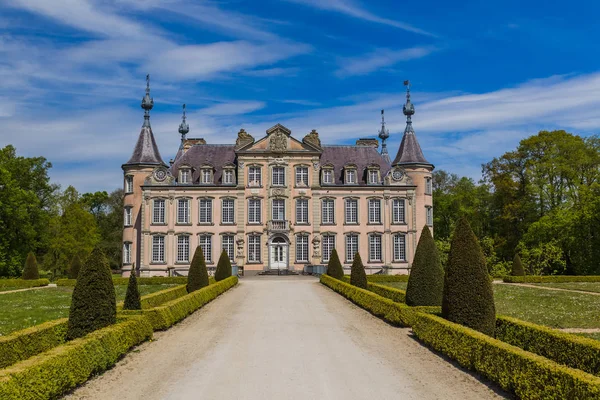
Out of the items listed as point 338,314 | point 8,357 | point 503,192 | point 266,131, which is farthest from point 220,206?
point 8,357

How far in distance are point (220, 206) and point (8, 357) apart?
32.6 metres

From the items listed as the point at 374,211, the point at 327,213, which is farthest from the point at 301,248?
the point at 374,211

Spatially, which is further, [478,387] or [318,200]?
[318,200]

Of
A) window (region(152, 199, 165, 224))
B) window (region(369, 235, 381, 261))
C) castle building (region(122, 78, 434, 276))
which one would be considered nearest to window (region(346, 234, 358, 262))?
castle building (region(122, 78, 434, 276))

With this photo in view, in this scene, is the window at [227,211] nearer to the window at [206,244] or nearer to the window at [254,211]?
the window at [254,211]

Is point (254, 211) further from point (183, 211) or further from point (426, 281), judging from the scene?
point (426, 281)

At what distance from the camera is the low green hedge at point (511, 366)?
21.7ft

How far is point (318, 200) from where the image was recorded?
4184 centimetres

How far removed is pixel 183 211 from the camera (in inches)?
1636

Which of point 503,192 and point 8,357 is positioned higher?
point 503,192

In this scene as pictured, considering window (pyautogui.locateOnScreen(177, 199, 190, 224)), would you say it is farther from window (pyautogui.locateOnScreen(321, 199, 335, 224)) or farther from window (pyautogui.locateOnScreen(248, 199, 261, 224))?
window (pyautogui.locateOnScreen(321, 199, 335, 224))

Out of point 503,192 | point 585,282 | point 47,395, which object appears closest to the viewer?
point 47,395

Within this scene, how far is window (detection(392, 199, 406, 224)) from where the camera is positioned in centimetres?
4200

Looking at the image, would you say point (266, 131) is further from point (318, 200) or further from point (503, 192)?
point (503, 192)
